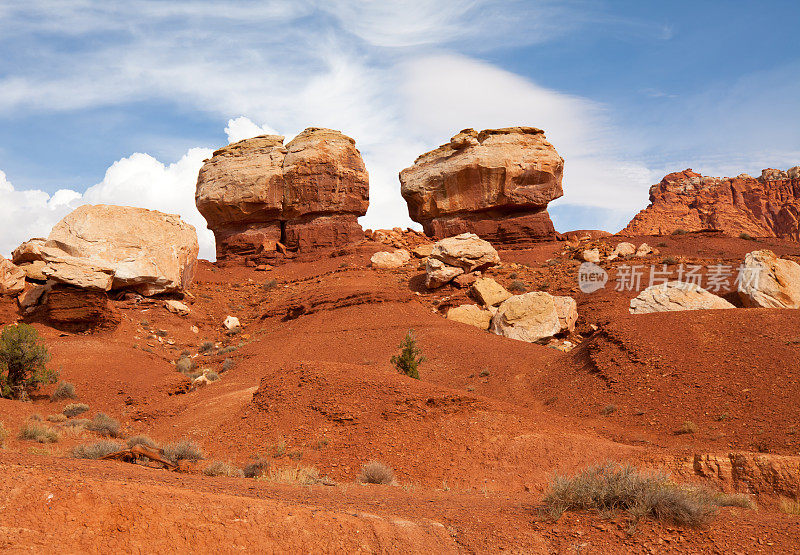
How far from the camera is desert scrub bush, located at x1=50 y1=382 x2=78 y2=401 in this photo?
1630cm

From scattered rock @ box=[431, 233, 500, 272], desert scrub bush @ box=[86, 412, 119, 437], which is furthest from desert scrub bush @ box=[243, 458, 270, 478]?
scattered rock @ box=[431, 233, 500, 272]

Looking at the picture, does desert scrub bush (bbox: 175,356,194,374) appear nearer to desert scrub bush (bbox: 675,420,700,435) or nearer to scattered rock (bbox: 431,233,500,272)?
scattered rock (bbox: 431,233,500,272)

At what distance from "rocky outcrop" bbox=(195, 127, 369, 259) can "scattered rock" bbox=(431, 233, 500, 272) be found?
1081 centimetres

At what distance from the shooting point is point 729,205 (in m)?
78.6

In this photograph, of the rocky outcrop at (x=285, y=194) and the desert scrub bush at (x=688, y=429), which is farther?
the rocky outcrop at (x=285, y=194)

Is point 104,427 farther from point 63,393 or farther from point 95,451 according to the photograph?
point 95,451

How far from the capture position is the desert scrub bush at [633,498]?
561 cm

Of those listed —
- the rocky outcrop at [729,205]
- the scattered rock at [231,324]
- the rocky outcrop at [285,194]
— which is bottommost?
the scattered rock at [231,324]

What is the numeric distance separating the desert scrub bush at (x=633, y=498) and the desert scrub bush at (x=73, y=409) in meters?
13.2


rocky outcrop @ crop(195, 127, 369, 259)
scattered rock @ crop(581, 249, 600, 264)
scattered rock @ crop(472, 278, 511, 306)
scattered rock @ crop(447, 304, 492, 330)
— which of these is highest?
rocky outcrop @ crop(195, 127, 369, 259)

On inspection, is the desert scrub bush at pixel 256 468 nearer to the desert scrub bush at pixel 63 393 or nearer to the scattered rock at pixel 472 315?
the desert scrub bush at pixel 63 393

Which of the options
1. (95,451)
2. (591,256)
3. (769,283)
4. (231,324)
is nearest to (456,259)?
(591,256)

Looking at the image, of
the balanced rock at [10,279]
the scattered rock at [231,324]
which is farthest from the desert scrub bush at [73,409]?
the scattered rock at [231,324]

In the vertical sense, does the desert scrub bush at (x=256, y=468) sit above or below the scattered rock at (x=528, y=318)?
below
